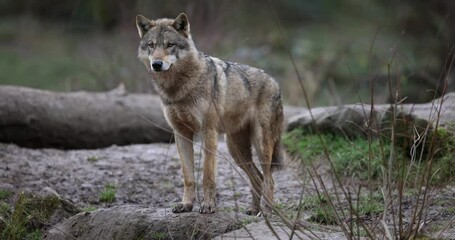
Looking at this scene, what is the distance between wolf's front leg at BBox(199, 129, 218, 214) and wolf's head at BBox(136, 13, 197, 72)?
0.69 meters

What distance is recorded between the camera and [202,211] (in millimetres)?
5977

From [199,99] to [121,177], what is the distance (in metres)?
2.66

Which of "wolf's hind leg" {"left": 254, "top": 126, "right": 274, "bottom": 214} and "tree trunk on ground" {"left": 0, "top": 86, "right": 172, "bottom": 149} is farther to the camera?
"tree trunk on ground" {"left": 0, "top": 86, "right": 172, "bottom": 149}

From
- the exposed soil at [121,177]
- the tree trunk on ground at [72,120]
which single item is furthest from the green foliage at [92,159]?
the tree trunk on ground at [72,120]

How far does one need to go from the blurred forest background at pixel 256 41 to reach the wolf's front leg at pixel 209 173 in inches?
180

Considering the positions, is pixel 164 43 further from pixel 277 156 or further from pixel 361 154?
pixel 361 154

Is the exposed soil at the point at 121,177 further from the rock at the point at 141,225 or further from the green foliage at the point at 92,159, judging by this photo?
the rock at the point at 141,225

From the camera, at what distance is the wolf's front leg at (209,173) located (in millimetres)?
6012

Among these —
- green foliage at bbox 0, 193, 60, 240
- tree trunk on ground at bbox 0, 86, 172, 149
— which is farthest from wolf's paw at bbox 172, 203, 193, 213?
tree trunk on ground at bbox 0, 86, 172, 149

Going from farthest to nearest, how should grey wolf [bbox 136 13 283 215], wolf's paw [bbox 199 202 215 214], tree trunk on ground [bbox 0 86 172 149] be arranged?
1. tree trunk on ground [bbox 0 86 172 149]
2. grey wolf [bbox 136 13 283 215]
3. wolf's paw [bbox 199 202 215 214]

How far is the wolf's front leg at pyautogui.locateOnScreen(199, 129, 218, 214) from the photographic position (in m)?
6.01

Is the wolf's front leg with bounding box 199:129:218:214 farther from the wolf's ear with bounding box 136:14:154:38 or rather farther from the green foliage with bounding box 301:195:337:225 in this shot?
the wolf's ear with bounding box 136:14:154:38

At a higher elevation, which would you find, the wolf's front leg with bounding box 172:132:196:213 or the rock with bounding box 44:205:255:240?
the wolf's front leg with bounding box 172:132:196:213

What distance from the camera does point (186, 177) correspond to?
20.4 ft
